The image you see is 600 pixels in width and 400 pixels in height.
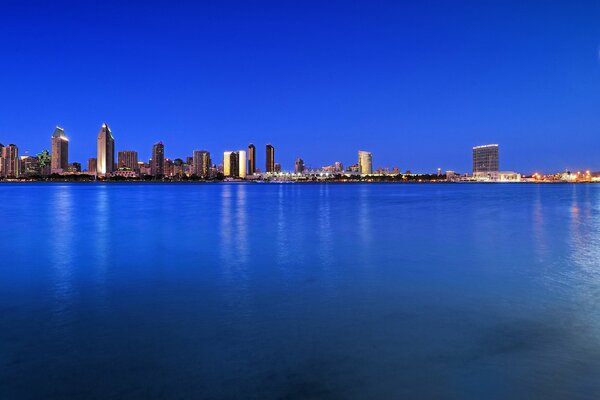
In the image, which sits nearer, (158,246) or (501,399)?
(501,399)

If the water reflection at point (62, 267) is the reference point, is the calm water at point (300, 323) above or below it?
below

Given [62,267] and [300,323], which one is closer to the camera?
[300,323]

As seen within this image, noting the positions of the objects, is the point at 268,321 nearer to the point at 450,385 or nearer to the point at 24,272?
the point at 450,385

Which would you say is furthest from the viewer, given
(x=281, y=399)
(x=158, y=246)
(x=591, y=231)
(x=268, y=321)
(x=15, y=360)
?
(x=591, y=231)

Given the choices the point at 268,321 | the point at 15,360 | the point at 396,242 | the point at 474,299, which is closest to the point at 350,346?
the point at 268,321

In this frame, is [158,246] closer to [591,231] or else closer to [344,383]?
[344,383]

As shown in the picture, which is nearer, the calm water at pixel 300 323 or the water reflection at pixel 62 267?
the calm water at pixel 300 323

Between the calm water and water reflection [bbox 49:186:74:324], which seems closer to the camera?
the calm water

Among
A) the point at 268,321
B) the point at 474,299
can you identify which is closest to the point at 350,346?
the point at 268,321

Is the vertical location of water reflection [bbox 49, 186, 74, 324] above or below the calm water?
above

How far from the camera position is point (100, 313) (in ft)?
24.0

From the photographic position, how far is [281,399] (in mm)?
4445

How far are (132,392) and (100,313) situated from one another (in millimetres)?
3144

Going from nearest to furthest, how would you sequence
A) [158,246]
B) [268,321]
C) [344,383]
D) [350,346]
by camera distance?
[344,383] → [350,346] → [268,321] → [158,246]
